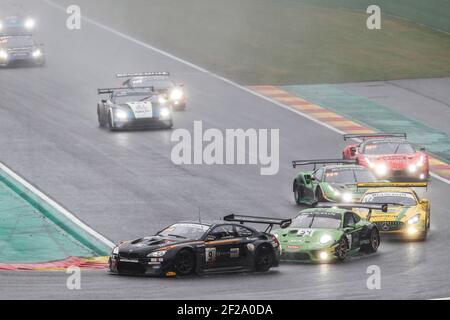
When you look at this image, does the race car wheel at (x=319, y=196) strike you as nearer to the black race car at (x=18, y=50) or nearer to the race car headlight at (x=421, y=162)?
the race car headlight at (x=421, y=162)

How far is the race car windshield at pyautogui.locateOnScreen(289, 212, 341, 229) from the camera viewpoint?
28672 millimetres

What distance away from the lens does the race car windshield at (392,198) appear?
31.6 m

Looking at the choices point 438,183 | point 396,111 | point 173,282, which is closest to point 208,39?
point 396,111

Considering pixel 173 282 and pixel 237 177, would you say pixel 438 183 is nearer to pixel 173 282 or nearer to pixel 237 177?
pixel 237 177

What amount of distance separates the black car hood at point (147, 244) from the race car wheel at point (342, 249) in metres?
3.50

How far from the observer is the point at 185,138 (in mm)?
41969

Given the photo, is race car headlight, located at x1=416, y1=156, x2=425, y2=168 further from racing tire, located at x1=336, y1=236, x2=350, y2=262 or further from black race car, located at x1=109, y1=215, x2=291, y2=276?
black race car, located at x1=109, y1=215, x2=291, y2=276

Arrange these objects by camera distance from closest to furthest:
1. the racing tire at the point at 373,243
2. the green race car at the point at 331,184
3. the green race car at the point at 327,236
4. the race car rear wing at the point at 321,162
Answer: the green race car at the point at 327,236, the racing tire at the point at 373,243, the green race car at the point at 331,184, the race car rear wing at the point at 321,162

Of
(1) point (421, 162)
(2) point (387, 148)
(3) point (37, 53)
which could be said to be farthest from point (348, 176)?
(3) point (37, 53)

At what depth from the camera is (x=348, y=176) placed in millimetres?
34875

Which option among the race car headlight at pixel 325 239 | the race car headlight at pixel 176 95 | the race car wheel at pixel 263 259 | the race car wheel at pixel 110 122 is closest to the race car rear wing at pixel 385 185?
the race car headlight at pixel 325 239

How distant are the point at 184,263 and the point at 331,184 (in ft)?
31.3

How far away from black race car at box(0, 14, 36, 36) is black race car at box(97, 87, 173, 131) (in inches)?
667

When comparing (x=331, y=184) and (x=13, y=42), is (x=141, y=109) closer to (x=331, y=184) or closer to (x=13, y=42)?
(x=331, y=184)
